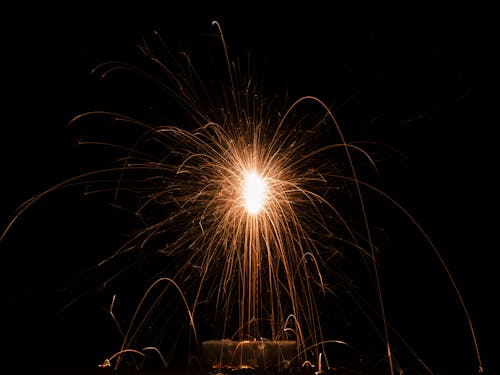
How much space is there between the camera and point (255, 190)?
A: 29.9 ft

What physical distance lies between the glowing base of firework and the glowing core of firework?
1.92 m

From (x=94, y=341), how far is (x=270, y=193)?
4711 millimetres

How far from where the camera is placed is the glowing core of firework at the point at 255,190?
29.9 ft

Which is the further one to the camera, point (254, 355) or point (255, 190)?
point (255, 190)

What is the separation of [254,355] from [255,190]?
2.35m

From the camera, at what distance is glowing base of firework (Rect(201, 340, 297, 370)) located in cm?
894

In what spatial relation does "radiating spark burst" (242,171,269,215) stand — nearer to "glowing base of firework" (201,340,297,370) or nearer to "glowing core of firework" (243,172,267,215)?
"glowing core of firework" (243,172,267,215)

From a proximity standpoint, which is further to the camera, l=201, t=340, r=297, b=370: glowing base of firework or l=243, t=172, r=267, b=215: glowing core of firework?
l=243, t=172, r=267, b=215: glowing core of firework

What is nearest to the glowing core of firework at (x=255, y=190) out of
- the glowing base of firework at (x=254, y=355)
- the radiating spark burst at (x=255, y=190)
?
the radiating spark burst at (x=255, y=190)

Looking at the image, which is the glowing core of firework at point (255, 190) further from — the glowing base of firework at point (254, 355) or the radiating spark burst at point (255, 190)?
the glowing base of firework at point (254, 355)

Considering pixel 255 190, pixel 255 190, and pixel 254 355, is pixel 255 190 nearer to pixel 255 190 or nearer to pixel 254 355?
pixel 255 190

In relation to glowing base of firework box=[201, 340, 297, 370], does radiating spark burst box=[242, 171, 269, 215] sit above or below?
above

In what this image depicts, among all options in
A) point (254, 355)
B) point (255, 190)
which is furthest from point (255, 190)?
point (254, 355)

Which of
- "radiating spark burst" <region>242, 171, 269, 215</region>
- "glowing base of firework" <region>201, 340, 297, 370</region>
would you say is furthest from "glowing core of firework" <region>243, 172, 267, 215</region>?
"glowing base of firework" <region>201, 340, 297, 370</region>
